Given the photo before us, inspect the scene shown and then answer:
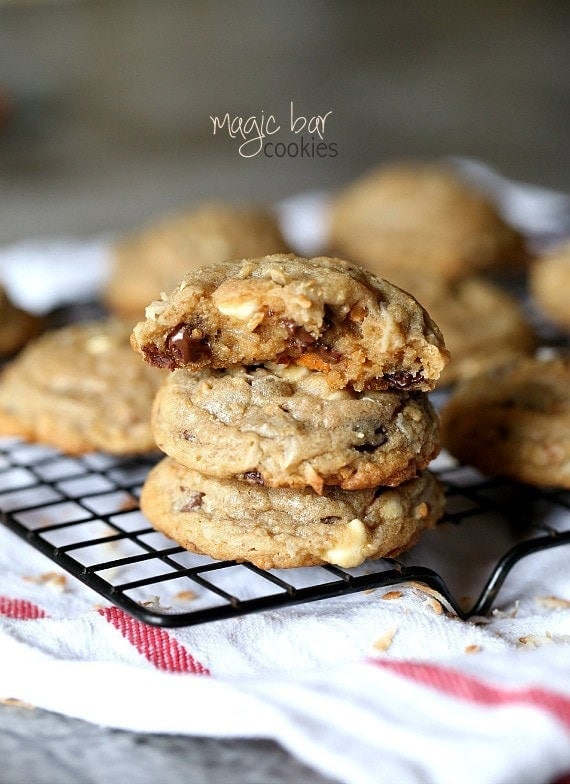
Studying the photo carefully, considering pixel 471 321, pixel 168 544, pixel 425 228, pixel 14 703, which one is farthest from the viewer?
pixel 425 228

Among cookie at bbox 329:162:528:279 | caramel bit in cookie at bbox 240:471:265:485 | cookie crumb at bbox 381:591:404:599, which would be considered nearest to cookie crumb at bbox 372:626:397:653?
cookie crumb at bbox 381:591:404:599

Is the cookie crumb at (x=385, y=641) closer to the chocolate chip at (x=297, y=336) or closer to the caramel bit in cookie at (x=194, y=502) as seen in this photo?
the caramel bit in cookie at (x=194, y=502)

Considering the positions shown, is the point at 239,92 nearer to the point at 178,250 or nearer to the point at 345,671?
the point at 178,250

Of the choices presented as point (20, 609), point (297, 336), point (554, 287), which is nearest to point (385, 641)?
point (297, 336)

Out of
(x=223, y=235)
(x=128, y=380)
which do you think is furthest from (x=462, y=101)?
(x=128, y=380)

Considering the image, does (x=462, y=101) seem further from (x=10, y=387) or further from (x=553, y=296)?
(x=10, y=387)
